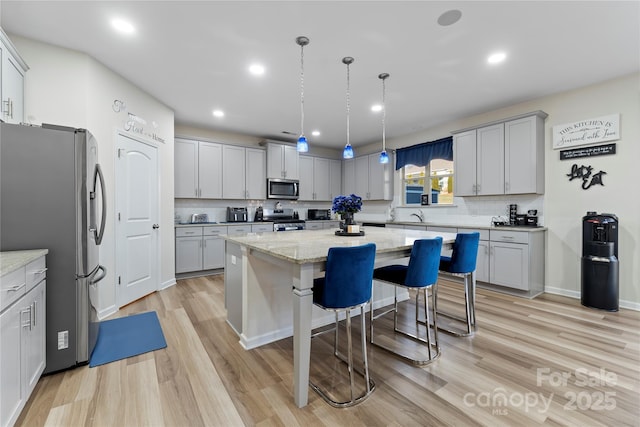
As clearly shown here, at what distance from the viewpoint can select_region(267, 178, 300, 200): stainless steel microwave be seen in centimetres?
578

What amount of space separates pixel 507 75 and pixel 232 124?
4180 millimetres

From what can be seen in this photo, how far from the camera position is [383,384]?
1.90 m

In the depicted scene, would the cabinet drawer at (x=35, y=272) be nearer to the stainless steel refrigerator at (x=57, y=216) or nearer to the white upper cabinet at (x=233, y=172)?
the stainless steel refrigerator at (x=57, y=216)

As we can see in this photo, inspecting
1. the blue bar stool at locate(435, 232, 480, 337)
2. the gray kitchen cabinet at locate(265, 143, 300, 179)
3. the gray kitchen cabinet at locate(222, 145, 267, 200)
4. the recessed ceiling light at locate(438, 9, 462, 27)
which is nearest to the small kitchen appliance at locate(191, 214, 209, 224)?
the gray kitchen cabinet at locate(222, 145, 267, 200)

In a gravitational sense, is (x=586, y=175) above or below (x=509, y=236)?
above

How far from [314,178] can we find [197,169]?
258 cm

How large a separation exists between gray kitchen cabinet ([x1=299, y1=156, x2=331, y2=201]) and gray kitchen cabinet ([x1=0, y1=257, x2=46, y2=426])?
15.9 feet

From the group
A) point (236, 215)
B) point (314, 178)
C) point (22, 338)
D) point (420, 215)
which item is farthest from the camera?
point (314, 178)

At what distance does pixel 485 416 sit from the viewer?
1604 mm

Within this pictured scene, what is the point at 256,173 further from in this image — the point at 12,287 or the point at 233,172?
the point at 12,287

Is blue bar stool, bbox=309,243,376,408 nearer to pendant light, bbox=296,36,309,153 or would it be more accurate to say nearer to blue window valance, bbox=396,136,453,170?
pendant light, bbox=296,36,309,153

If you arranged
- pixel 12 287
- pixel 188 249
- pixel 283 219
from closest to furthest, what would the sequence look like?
pixel 12 287
pixel 188 249
pixel 283 219

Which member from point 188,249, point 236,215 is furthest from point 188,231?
point 236,215

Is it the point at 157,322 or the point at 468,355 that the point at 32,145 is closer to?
the point at 157,322
